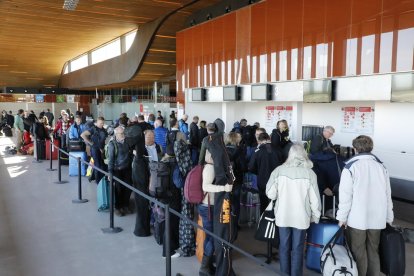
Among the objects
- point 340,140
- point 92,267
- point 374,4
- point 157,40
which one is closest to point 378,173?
point 92,267

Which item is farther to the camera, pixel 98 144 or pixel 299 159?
pixel 98 144

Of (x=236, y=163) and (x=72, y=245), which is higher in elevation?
(x=236, y=163)

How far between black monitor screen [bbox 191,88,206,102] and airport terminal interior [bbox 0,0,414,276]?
0.12 ft

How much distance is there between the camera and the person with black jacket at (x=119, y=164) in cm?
635

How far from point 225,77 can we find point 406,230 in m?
7.45

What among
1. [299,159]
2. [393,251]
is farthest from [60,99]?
[393,251]

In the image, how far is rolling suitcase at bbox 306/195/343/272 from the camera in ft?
13.2

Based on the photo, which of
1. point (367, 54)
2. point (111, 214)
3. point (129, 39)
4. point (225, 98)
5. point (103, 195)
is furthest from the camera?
point (129, 39)

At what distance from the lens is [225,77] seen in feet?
38.0

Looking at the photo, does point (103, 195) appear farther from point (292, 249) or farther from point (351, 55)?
point (351, 55)

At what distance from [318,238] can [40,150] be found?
11336 millimetres

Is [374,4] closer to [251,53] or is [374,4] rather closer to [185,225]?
[251,53]

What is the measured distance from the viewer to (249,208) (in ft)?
19.9

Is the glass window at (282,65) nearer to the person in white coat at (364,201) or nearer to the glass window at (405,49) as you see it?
the glass window at (405,49)
